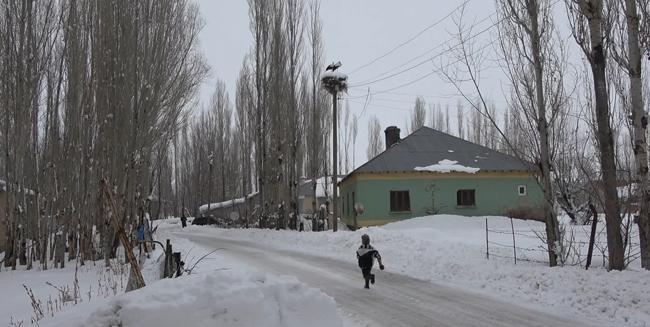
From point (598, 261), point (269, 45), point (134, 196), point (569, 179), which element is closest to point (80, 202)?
point (134, 196)

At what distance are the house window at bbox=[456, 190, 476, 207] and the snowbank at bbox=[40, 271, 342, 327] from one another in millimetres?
25064

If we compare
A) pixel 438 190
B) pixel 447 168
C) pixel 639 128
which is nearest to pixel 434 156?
pixel 447 168

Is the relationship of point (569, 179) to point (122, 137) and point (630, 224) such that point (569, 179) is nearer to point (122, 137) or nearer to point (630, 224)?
point (630, 224)

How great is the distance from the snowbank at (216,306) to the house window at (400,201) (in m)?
24.0

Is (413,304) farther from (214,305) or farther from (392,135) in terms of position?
(392,135)

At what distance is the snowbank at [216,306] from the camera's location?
4.46m

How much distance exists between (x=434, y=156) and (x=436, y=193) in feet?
8.83

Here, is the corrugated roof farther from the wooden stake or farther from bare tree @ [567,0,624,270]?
the wooden stake

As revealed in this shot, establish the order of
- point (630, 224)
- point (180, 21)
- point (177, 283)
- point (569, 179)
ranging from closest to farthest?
point (177, 283) < point (630, 224) < point (180, 21) < point (569, 179)

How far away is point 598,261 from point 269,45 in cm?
2217

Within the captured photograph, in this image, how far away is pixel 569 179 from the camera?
22.6 m

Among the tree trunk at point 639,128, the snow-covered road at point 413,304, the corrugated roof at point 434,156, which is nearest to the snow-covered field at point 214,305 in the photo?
the snow-covered road at point 413,304

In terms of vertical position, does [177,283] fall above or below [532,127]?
below

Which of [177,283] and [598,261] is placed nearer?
[177,283]
